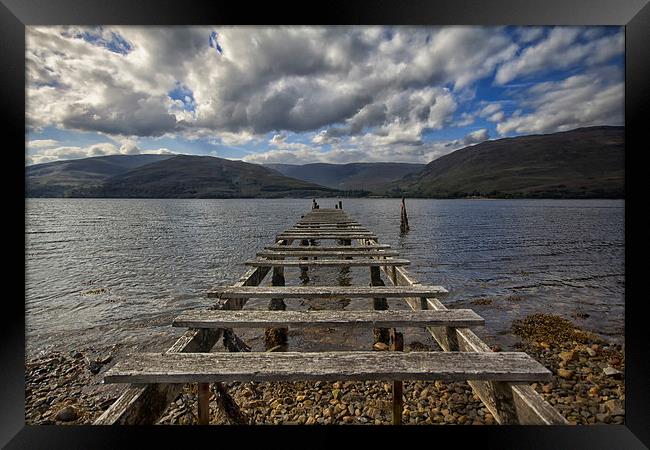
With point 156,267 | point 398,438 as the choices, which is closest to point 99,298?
point 156,267

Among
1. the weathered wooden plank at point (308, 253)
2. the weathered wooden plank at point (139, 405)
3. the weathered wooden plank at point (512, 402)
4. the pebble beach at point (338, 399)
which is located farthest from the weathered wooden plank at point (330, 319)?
the weathered wooden plank at point (308, 253)

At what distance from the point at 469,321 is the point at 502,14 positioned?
9.97 ft

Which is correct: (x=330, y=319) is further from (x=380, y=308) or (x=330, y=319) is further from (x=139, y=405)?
A: (x=380, y=308)

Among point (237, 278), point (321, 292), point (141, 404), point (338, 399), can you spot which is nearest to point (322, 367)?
point (141, 404)

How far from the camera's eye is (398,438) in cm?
230

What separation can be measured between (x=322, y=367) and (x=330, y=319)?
3.43ft

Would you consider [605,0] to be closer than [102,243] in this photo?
Yes

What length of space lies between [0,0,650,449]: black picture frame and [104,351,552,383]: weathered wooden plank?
381 mm

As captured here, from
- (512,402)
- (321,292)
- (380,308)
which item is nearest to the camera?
(512,402)

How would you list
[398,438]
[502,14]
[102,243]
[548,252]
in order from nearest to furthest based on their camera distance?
[398,438], [502,14], [548,252], [102,243]

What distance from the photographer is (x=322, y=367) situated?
2471 mm

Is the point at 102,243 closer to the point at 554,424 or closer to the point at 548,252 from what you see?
the point at 554,424
